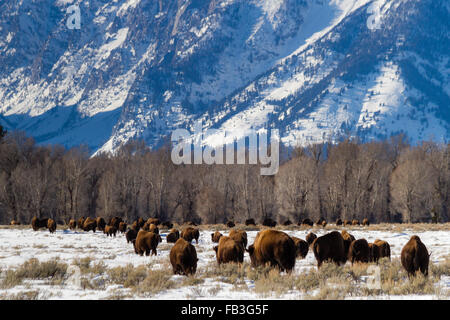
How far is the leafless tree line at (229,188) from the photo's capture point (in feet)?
211

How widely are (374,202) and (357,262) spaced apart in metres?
59.0

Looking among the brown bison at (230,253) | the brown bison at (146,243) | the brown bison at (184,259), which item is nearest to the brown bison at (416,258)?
the brown bison at (230,253)

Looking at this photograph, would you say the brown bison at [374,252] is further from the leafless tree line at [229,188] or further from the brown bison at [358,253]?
the leafless tree line at [229,188]

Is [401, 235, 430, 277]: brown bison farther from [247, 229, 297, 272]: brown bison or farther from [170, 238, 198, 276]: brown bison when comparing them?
[170, 238, 198, 276]: brown bison

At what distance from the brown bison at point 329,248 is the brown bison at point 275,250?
134cm

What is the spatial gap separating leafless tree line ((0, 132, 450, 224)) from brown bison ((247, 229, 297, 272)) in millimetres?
50753

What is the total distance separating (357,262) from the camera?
14664 millimetres

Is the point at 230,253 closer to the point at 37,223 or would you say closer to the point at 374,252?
the point at 374,252

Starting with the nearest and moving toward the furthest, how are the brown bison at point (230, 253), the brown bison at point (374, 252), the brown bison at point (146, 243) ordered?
the brown bison at point (230, 253) < the brown bison at point (374, 252) < the brown bison at point (146, 243)

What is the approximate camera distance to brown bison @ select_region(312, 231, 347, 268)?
45.0 ft

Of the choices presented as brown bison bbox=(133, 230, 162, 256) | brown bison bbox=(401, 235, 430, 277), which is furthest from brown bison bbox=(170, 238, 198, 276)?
brown bison bbox=(133, 230, 162, 256)
